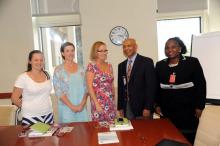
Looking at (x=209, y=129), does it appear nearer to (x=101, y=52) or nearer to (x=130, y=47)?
(x=130, y=47)

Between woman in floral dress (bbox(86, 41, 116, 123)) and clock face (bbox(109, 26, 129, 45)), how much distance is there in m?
1.48

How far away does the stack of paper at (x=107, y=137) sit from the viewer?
1.97 m

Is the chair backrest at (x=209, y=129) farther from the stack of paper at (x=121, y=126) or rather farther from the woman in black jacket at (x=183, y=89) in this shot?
the woman in black jacket at (x=183, y=89)

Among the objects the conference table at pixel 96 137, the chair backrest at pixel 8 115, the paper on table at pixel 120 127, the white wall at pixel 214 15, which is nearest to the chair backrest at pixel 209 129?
the conference table at pixel 96 137

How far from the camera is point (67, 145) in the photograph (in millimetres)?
1935

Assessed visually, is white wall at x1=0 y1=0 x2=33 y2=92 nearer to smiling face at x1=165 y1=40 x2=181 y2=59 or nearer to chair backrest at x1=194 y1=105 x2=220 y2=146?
smiling face at x1=165 y1=40 x2=181 y2=59

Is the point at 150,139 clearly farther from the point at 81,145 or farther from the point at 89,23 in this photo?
the point at 89,23

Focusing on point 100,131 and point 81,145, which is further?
point 100,131

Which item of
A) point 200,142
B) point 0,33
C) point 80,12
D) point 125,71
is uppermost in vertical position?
point 80,12

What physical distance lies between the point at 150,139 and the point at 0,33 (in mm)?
3509

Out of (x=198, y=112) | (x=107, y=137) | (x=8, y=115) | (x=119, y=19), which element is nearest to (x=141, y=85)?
(x=198, y=112)

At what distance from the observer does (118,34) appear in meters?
4.40

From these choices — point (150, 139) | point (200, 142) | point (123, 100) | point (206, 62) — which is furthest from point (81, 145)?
point (206, 62)

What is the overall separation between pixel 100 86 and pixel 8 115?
99cm
